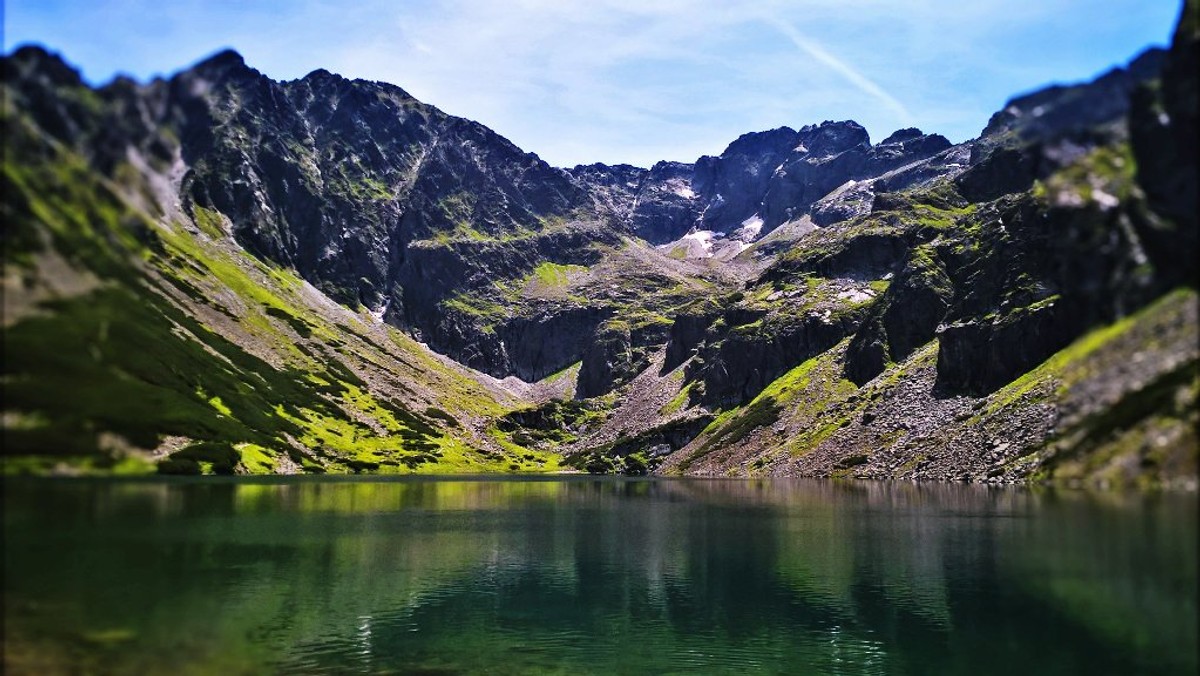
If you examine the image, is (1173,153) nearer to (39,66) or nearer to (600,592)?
(39,66)

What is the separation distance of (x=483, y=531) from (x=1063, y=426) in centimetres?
9613

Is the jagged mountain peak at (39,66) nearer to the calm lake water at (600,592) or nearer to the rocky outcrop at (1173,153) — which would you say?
the calm lake water at (600,592)

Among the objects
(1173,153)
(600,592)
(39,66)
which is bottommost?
(600,592)

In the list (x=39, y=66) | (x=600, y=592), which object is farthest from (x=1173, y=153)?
(x=600, y=592)

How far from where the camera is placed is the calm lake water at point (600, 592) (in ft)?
61.9

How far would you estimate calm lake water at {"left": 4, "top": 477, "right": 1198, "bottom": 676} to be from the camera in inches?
743

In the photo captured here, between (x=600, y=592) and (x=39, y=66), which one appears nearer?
(x=39, y=66)

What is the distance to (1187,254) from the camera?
572 inches

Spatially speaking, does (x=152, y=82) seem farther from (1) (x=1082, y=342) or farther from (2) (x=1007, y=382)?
(2) (x=1007, y=382)

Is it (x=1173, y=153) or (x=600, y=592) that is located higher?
(x=1173, y=153)

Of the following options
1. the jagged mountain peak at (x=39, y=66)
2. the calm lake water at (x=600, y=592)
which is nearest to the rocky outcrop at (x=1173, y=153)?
the calm lake water at (x=600, y=592)

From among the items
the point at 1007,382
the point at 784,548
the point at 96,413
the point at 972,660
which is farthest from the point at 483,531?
the point at 1007,382

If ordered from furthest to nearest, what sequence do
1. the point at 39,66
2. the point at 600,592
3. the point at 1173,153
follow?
1. the point at 600,592
2. the point at 39,66
3. the point at 1173,153

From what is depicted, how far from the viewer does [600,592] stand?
69.8m
